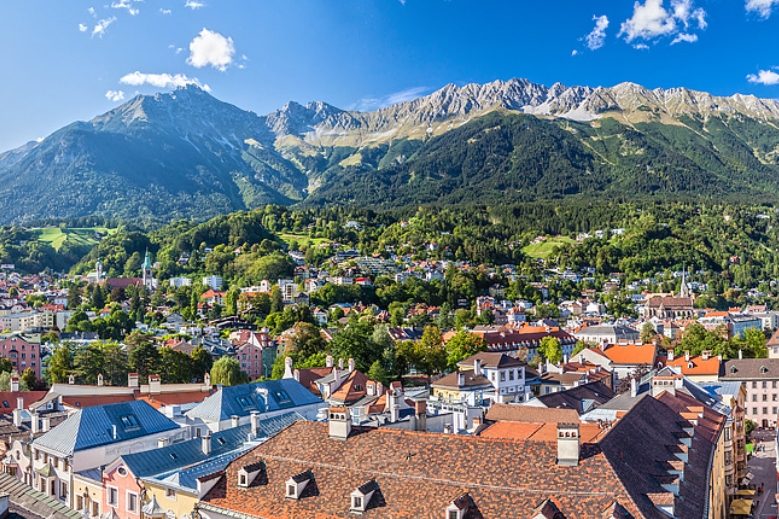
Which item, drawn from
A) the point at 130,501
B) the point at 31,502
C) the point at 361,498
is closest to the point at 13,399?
the point at 130,501

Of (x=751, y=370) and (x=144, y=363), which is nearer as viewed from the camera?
(x=751, y=370)

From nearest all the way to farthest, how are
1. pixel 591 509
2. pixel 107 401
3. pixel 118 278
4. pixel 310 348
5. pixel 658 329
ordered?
1. pixel 591 509
2. pixel 107 401
3. pixel 310 348
4. pixel 658 329
5. pixel 118 278

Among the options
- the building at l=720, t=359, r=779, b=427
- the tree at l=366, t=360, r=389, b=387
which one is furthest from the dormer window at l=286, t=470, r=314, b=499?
the building at l=720, t=359, r=779, b=427

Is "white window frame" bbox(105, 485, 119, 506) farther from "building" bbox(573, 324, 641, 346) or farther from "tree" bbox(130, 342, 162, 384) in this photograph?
"building" bbox(573, 324, 641, 346)

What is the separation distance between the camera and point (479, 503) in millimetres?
21125

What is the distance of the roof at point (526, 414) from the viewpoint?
42.7 m

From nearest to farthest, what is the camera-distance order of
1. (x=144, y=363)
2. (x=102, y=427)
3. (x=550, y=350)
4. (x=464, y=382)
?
(x=102, y=427) < (x=464, y=382) < (x=144, y=363) < (x=550, y=350)

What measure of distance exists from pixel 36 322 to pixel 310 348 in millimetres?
83403

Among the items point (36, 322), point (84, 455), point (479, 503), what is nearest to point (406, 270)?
point (36, 322)

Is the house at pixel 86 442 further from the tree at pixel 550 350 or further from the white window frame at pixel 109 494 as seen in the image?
the tree at pixel 550 350

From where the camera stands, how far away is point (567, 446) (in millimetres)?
21375

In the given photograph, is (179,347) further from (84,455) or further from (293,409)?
(84,455)

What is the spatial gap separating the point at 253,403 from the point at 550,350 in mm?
64838

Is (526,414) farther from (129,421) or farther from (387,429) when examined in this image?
(129,421)
